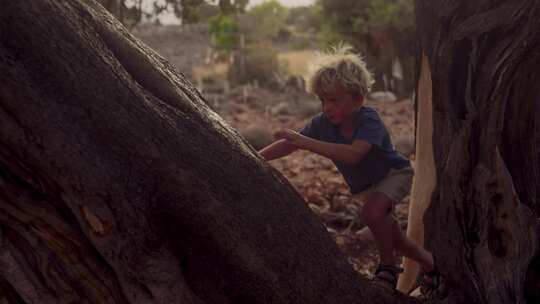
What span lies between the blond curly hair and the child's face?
0.02m

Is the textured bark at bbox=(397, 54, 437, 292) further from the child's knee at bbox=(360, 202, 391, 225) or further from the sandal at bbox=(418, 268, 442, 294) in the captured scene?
the sandal at bbox=(418, 268, 442, 294)

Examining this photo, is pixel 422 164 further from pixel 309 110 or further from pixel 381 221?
pixel 309 110

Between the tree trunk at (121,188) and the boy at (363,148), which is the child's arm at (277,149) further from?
the tree trunk at (121,188)

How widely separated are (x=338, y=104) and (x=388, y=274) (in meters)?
0.94

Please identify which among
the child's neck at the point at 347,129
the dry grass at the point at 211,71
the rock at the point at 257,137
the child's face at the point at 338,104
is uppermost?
the child's face at the point at 338,104

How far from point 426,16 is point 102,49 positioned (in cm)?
148

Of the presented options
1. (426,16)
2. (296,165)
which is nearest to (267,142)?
(296,165)

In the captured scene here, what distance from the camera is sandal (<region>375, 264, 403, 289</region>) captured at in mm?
3062

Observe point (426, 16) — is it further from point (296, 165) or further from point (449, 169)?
point (296, 165)

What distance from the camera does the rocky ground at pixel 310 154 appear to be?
Result: 19.0 ft

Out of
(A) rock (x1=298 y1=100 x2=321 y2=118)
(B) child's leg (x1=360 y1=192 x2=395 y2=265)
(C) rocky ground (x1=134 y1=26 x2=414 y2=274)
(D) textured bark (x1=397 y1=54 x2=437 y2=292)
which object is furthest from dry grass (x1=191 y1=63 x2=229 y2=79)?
(B) child's leg (x1=360 y1=192 x2=395 y2=265)

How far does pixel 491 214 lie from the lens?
256 cm

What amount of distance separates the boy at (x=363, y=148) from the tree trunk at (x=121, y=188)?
895 mm

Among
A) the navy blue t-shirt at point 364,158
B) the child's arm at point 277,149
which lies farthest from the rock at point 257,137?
the child's arm at point 277,149
